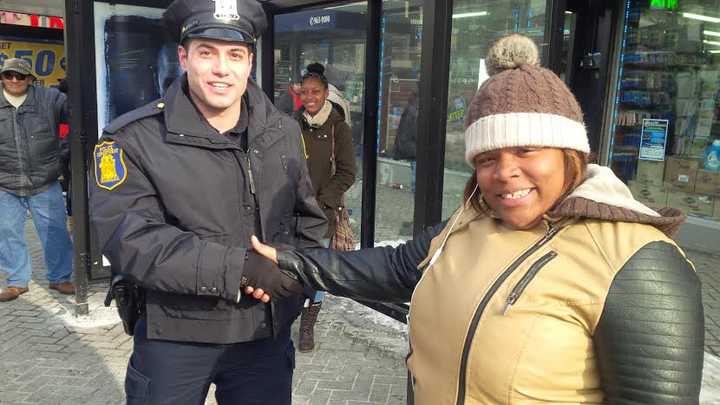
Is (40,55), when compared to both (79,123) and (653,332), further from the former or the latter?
(653,332)

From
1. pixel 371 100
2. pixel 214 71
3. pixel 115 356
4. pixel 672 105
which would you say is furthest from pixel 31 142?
pixel 672 105

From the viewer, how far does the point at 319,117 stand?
4172 millimetres

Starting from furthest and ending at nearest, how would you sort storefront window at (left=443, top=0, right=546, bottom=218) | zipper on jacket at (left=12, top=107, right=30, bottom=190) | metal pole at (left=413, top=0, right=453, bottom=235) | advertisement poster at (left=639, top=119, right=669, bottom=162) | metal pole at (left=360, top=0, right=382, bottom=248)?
advertisement poster at (left=639, top=119, right=669, bottom=162)
zipper on jacket at (left=12, top=107, right=30, bottom=190)
metal pole at (left=360, top=0, right=382, bottom=248)
storefront window at (left=443, top=0, right=546, bottom=218)
metal pole at (left=413, top=0, right=453, bottom=235)

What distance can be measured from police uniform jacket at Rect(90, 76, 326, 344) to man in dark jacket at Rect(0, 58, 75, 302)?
11.7 feet

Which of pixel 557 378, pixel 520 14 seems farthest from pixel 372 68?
pixel 557 378

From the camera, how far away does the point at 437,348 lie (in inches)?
55.1

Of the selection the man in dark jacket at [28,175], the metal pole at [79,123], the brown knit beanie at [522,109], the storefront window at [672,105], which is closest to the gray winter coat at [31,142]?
the man in dark jacket at [28,175]

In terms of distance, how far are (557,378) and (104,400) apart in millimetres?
3043

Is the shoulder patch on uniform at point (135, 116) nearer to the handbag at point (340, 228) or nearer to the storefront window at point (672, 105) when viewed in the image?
the handbag at point (340, 228)

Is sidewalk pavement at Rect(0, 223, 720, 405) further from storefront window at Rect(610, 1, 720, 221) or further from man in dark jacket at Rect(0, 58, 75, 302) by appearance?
storefront window at Rect(610, 1, 720, 221)

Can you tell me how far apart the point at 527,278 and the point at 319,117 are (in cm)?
309

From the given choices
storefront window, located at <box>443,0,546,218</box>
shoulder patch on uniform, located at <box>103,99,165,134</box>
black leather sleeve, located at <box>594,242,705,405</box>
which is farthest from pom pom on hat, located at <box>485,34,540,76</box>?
storefront window, located at <box>443,0,546,218</box>

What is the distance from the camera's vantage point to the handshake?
A: 1.84 meters

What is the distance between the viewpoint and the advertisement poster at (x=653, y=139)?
553 cm
